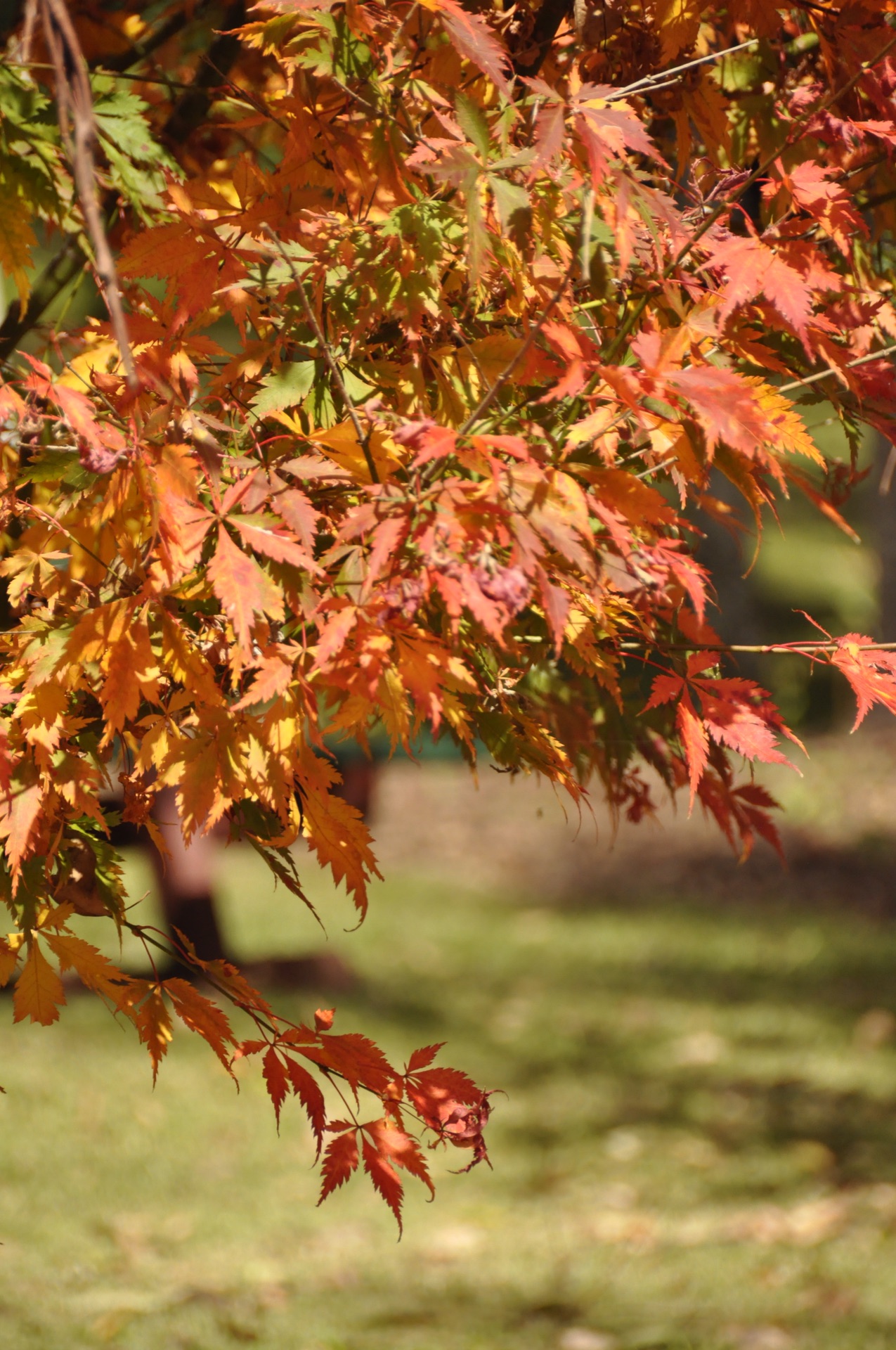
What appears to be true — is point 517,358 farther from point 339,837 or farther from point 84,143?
point 339,837

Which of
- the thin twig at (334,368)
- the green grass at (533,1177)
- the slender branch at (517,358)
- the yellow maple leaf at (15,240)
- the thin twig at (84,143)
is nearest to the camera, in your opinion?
the thin twig at (84,143)

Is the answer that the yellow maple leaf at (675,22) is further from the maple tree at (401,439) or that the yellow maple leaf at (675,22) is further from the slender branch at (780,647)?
the slender branch at (780,647)

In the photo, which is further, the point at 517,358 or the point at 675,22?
the point at 675,22

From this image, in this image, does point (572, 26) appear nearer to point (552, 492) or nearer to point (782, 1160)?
point (552, 492)

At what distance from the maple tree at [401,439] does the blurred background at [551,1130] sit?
207 centimetres

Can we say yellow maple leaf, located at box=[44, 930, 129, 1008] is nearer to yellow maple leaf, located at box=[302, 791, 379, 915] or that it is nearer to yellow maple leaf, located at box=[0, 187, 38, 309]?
yellow maple leaf, located at box=[302, 791, 379, 915]

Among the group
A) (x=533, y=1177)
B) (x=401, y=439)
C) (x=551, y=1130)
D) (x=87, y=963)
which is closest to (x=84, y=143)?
(x=401, y=439)

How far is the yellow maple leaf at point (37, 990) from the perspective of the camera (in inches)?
66.0

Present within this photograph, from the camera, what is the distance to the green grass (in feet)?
11.3

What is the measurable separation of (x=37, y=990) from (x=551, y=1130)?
3632 millimetres

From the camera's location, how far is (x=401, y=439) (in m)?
1.33

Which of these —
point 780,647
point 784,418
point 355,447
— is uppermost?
point 355,447

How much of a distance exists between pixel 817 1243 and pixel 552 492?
3288 mm

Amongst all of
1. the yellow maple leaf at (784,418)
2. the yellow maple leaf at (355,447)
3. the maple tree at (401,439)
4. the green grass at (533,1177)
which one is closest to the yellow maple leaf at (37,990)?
the maple tree at (401,439)
